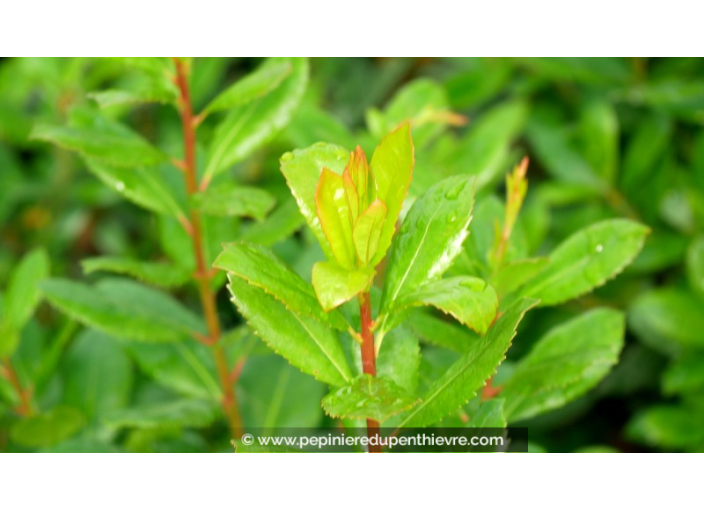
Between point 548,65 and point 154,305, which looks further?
point 548,65

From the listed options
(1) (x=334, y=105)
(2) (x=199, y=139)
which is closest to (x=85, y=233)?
(2) (x=199, y=139)

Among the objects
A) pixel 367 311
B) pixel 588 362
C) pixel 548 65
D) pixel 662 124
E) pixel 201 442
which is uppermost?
pixel 548 65

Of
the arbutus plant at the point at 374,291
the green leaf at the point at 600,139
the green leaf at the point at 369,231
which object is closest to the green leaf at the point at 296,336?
the arbutus plant at the point at 374,291

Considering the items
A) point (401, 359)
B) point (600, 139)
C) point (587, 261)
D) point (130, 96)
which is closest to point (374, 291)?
point (401, 359)

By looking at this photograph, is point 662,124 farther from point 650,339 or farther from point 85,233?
point 85,233

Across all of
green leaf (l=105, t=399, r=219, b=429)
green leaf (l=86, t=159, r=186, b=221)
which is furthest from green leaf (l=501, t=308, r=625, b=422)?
green leaf (l=86, t=159, r=186, b=221)

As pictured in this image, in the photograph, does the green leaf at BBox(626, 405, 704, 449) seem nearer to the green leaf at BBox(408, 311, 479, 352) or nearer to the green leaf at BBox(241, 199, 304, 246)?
the green leaf at BBox(408, 311, 479, 352)

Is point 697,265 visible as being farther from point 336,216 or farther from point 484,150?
point 336,216
